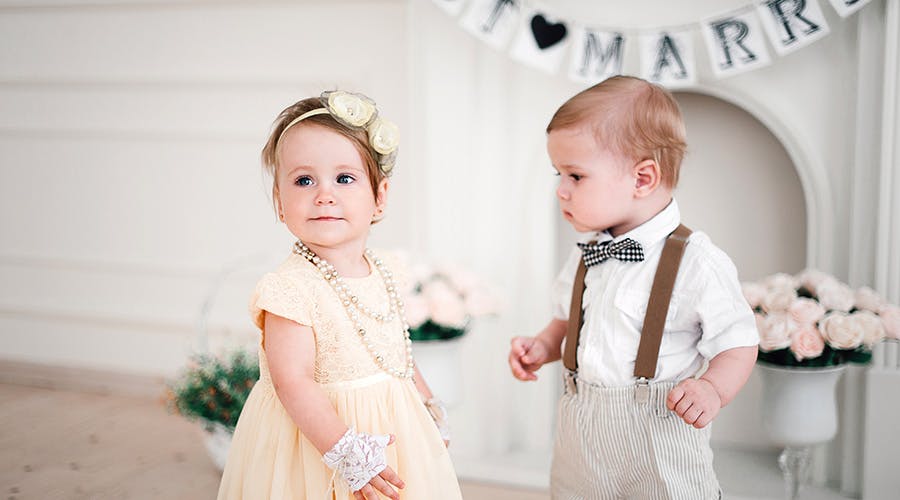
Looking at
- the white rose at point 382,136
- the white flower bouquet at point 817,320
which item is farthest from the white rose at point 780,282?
the white rose at point 382,136

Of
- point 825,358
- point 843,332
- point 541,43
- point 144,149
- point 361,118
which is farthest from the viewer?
point 144,149

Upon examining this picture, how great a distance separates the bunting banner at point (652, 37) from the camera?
2.21 meters

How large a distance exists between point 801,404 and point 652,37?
109cm

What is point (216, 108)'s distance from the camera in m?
3.21

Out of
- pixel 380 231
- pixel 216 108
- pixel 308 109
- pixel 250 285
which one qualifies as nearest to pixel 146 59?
pixel 216 108

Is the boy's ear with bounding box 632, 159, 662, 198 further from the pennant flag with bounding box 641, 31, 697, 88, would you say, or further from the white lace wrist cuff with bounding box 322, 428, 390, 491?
the pennant flag with bounding box 641, 31, 697, 88

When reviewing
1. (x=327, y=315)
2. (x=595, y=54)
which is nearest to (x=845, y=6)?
(x=595, y=54)

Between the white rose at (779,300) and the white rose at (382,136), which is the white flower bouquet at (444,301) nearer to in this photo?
the white rose at (779,300)

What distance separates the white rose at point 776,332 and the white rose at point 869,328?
154 millimetres

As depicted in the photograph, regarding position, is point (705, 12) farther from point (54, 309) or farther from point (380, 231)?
point (54, 309)

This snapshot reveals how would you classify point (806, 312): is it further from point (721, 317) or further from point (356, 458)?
point (356, 458)

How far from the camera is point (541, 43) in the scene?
97.0 inches

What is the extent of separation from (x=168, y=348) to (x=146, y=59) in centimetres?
117

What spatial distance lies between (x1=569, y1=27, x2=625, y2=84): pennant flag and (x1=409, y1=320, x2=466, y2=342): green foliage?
0.83 metres
